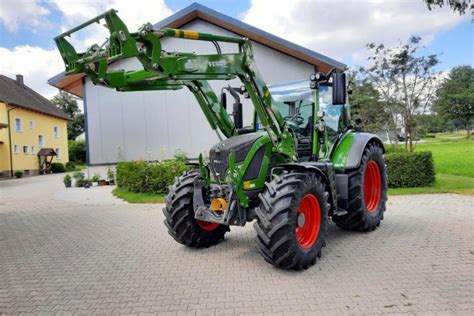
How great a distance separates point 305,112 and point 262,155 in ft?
4.69

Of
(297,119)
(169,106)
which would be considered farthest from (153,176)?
(297,119)

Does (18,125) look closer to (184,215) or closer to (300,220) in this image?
(184,215)

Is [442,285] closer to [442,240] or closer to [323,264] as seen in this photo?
[323,264]

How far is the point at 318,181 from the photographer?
4.98 metres

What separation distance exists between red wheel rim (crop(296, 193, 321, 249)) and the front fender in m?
1.22

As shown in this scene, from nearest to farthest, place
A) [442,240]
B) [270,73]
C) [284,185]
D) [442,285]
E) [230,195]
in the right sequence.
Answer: [442,285]
[284,185]
[230,195]
[442,240]
[270,73]

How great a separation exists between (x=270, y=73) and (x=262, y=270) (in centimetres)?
1149

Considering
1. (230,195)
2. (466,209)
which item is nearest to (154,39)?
Result: (230,195)

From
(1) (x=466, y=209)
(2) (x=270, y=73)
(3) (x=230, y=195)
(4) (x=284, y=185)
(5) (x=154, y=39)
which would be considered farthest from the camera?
(2) (x=270, y=73)

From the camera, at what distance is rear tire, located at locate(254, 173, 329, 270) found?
4.41m

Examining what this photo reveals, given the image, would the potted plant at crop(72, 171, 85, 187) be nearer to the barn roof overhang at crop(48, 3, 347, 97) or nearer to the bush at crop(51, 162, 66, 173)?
the barn roof overhang at crop(48, 3, 347, 97)

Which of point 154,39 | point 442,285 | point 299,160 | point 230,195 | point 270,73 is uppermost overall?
point 270,73

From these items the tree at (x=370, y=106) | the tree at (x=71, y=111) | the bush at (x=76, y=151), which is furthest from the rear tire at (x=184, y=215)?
the tree at (x=71, y=111)

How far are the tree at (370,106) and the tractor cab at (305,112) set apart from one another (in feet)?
29.1
